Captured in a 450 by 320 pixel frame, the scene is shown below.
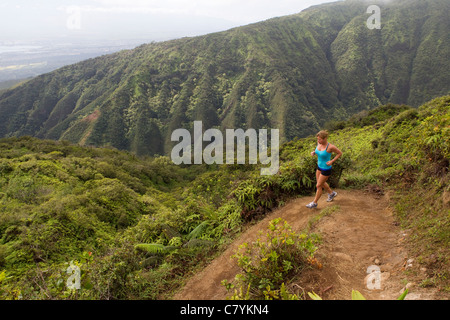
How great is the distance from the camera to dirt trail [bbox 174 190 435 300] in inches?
121

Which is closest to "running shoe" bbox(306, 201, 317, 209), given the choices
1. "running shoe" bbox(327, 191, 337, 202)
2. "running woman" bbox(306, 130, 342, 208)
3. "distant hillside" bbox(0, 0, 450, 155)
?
"running woman" bbox(306, 130, 342, 208)

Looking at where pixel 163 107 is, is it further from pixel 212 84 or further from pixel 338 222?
pixel 338 222

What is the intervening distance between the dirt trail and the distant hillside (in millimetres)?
77960

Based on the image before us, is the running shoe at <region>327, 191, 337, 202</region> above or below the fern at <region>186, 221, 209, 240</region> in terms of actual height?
above

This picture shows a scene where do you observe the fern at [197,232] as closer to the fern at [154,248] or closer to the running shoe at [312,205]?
the fern at [154,248]

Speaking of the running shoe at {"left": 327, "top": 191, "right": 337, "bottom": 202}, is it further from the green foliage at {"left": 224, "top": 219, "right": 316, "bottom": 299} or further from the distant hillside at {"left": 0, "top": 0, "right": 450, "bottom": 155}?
the distant hillside at {"left": 0, "top": 0, "right": 450, "bottom": 155}

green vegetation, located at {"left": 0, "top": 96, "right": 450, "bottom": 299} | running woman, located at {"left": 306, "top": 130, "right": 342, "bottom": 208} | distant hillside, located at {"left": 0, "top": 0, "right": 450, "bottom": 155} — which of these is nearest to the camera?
green vegetation, located at {"left": 0, "top": 96, "right": 450, "bottom": 299}

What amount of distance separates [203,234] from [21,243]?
5.10 metres

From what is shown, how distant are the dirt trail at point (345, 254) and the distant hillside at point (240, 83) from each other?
78.0 meters

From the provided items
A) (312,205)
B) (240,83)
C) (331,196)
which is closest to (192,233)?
(312,205)

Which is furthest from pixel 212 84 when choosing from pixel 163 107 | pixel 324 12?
pixel 324 12

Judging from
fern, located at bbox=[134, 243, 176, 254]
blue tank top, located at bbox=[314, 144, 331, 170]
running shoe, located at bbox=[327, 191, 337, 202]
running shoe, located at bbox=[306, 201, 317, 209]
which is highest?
blue tank top, located at bbox=[314, 144, 331, 170]

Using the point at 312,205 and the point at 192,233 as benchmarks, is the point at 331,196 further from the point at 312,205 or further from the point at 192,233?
the point at 192,233
